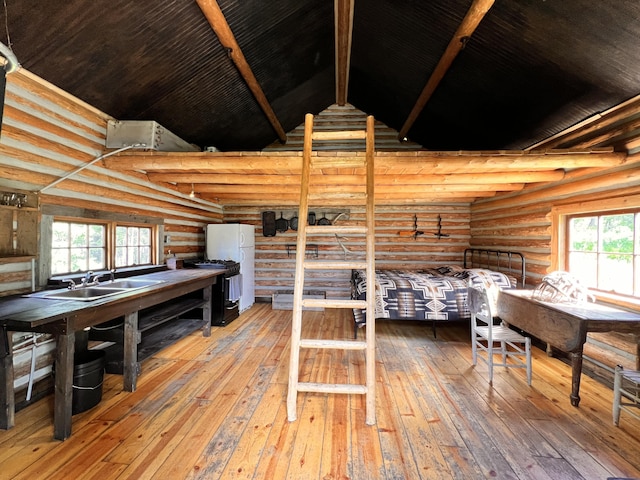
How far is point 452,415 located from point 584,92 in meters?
3.39

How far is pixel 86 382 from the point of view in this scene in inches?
93.7

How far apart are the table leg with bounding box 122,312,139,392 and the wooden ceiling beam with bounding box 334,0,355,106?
431 cm

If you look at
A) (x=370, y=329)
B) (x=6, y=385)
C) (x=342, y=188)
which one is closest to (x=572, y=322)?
(x=370, y=329)

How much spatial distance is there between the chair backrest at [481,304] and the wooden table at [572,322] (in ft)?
1.39

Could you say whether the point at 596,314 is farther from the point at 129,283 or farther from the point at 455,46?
the point at 129,283

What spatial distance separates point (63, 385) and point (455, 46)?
5105 millimetres

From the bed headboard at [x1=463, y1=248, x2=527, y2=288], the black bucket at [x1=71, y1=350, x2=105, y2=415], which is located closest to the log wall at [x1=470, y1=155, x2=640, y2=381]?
the bed headboard at [x1=463, y1=248, x2=527, y2=288]

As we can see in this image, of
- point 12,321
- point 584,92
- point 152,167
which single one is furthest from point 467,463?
point 152,167

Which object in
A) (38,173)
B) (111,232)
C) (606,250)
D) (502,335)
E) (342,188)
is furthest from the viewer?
(342,188)

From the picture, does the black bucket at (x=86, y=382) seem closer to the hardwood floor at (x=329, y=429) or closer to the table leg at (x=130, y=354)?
the hardwood floor at (x=329, y=429)

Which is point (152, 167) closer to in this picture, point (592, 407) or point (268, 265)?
point (268, 265)

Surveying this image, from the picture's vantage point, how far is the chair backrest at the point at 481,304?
2961 mm

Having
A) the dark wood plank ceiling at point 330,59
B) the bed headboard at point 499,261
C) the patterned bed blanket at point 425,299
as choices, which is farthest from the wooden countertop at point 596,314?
the dark wood plank ceiling at point 330,59

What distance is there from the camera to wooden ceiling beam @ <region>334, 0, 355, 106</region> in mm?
3615
